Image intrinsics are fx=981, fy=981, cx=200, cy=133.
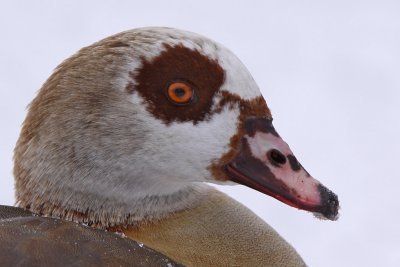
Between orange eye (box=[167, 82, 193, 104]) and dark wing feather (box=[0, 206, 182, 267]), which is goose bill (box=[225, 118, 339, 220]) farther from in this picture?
dark wing feather (box=[0, 206, 182, 267])

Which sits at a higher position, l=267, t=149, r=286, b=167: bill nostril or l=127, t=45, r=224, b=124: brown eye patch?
l=127, t=45, r=224, b=124: brown eye patch

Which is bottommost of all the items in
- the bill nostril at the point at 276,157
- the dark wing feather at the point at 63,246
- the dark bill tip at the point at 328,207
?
the dark wing feather at the point at 63,246

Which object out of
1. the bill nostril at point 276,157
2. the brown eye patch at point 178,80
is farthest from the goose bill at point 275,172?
the brown eye patch at point 178,80

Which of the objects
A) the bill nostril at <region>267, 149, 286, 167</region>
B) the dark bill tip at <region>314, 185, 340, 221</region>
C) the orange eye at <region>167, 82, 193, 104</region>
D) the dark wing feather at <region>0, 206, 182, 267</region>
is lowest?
the dark wing feather at <region>0, 206, 182, 267</region>

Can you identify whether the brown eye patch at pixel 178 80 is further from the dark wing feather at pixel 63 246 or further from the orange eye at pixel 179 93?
the dark wing feather at pixel 63 246

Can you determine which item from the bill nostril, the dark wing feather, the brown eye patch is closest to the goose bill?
the bill nostril

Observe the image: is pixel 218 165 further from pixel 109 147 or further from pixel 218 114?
pixel 109 147

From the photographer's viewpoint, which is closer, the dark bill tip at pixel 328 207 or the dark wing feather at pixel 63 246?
the dark wing feather at pixel 63 246
